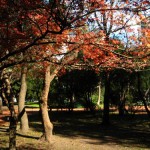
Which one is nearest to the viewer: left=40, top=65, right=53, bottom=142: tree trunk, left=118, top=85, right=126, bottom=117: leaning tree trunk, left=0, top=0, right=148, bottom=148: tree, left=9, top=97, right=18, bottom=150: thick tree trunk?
left=0, top=0, right=148, bottom=148: tree

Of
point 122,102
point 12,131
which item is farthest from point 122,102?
point 12,131

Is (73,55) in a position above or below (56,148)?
above

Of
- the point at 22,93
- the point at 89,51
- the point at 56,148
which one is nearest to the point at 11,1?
the point at 89,51

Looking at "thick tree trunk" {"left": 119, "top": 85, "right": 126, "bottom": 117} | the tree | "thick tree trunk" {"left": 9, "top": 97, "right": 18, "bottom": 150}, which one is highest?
the tree

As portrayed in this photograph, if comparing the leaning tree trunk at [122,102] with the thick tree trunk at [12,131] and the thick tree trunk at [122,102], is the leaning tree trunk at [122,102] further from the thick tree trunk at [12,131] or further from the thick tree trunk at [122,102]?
the thick tree trunk at [12,131]

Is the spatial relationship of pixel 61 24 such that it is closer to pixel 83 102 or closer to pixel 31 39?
pixel 31 39

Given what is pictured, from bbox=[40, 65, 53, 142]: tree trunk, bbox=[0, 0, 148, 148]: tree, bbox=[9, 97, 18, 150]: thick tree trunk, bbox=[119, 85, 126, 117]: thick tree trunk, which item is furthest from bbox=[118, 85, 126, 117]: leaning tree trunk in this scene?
bbox=[0, 0, 148, 148]: tree

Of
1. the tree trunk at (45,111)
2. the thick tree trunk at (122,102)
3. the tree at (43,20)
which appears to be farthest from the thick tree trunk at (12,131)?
the thick tree trunk at (122,102)

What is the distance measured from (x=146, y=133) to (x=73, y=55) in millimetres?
8329

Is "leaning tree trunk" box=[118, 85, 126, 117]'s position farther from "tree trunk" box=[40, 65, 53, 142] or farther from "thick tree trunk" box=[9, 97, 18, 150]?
"thick tree trunk" box=[9, 97, 18, 150]

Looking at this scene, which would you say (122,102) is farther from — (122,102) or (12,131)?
(12,131)

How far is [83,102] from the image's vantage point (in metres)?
40.0

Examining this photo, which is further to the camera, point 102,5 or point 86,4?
point 102,5

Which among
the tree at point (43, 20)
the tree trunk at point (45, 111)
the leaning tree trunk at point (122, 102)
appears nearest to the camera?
the tree at point (43, 20)
